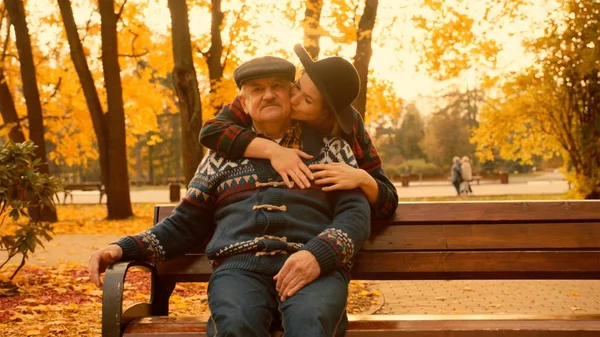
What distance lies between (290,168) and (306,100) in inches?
13.2

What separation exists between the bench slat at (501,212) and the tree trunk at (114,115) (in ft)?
43.2

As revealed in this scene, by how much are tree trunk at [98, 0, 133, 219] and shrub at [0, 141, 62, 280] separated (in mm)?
9121

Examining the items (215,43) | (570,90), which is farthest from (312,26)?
(570,90)

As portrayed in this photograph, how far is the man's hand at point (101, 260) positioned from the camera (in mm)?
3156

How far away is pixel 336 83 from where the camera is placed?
3.22 metres

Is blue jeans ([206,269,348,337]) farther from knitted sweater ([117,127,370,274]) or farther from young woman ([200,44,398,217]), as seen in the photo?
young woman ([200,44,398,217])

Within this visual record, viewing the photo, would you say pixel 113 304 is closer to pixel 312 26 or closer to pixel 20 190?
pixel 20 190

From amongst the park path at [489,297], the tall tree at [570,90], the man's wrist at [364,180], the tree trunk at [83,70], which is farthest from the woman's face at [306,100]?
the tall tree at [570,90]

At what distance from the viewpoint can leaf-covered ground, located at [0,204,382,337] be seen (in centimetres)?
560

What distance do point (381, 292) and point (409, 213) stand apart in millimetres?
3742

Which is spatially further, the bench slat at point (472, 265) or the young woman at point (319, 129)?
the bench slat at point (472, 265)

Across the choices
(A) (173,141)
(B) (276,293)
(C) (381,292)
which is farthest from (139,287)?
(A) (173,141)

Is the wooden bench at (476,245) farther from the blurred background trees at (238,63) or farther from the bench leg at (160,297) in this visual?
the blurred background trees at (238,63)

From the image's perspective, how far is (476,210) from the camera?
367 cm
